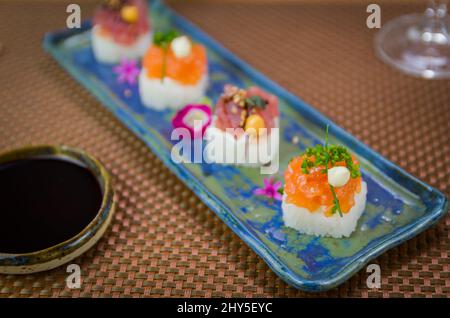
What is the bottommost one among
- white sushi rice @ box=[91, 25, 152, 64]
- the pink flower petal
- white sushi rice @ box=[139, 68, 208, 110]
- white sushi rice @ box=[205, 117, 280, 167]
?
the pink flower petal

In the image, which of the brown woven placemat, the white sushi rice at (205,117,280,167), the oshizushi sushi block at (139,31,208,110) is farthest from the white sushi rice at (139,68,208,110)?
the white sushi rice at (205,117,280,167)

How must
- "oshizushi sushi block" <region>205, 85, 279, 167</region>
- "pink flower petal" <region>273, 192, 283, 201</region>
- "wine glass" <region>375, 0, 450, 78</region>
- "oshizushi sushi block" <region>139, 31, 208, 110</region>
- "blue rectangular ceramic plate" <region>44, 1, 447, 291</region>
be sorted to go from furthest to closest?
1. "wine glass" <region>375, 0, 450, 78</region>
2. "oshizushi sushi block" <region>139, 31, 208, 110</region>
3. "oshizushi sushi block" <region>205, 85, 279, 167</region>
4. "pink flower petal" <region>273, 192, 283, 201</region>
5. "blue rectangular ceramic plate" <region>44, 1, 447, 291</region>

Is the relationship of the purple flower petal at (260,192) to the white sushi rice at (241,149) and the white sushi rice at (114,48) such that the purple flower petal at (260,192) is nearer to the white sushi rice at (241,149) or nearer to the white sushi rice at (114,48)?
the white sushi rice at (241,149)

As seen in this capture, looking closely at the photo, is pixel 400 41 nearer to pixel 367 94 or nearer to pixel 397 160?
pixel 367 94

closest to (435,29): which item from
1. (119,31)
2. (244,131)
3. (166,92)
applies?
(244,131)

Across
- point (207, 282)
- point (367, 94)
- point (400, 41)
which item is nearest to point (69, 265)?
point (207, 282)

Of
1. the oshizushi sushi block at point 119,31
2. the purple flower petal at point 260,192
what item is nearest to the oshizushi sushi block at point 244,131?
the purple flower petal at point 260,192

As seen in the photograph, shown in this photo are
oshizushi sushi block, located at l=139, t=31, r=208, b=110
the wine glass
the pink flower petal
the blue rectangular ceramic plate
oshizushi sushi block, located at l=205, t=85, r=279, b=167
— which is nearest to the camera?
the blue rectangular ceramic plate

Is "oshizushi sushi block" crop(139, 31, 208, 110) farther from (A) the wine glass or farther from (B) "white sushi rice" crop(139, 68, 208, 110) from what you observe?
(A) the wine glass
